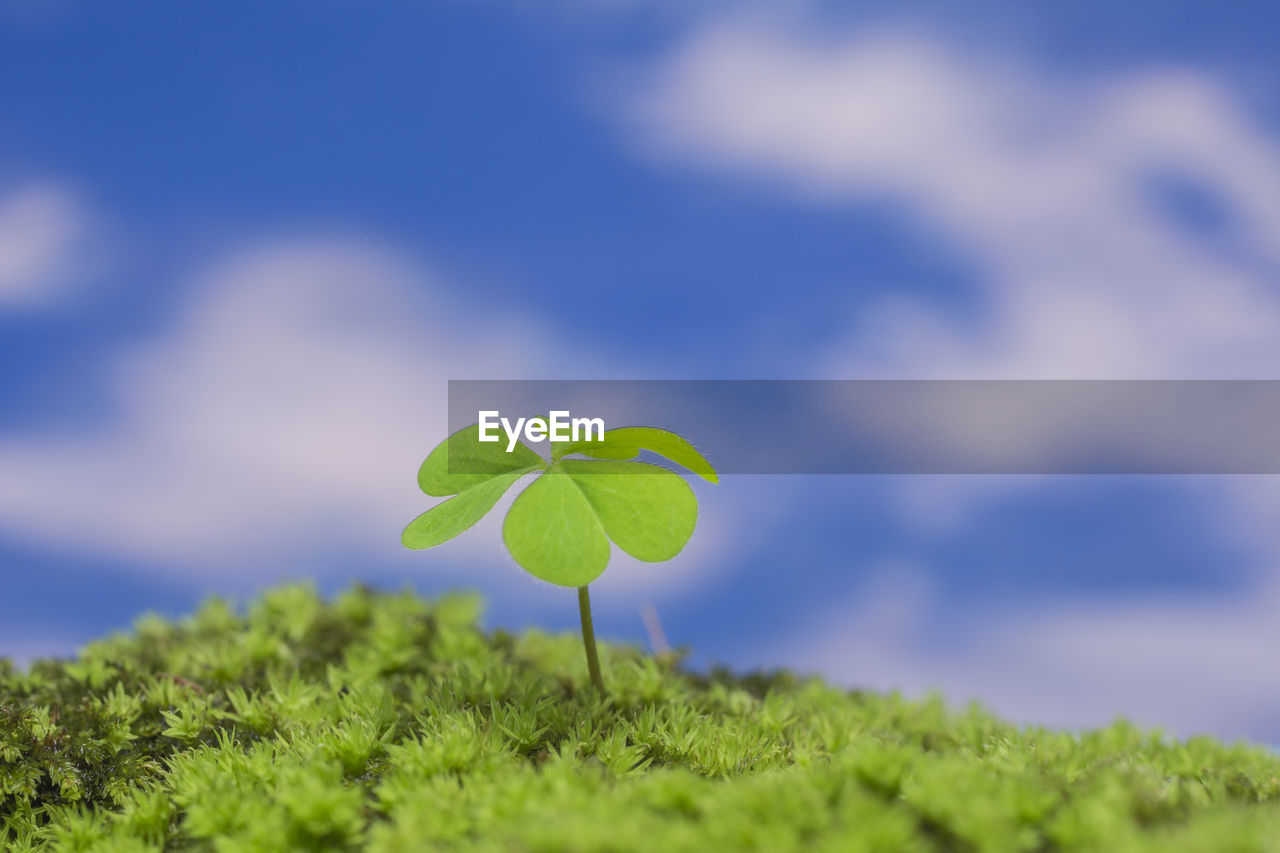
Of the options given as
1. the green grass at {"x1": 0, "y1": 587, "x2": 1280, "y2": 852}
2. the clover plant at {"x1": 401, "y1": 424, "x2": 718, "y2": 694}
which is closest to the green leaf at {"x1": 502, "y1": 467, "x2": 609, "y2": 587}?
the clover plant at {"x1": 401, "y1": 424, "x2": 718, "y2": 694}

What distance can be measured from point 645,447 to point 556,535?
461 millimetres

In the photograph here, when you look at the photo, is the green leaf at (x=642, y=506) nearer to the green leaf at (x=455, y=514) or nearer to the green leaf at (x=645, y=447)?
the green leaf at (x=645, y=447)

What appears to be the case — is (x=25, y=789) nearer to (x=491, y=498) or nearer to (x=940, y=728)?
(x=491, y=498)

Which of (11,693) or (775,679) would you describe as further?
(775,679)

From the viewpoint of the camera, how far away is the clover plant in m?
2.60

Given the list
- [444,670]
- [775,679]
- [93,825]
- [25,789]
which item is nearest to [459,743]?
[93,825]

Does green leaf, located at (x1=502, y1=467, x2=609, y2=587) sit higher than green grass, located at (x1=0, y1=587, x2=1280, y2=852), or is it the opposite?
green leaf, located at (x1=502, y1=467, x2=609, y2=587)

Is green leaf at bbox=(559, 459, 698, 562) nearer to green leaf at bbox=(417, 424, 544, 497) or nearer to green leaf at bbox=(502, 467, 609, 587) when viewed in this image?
green leaf at bbox=(502, 467, 609, 587)

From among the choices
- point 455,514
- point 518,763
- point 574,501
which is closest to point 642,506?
point 574,501

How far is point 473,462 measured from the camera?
9.85ft

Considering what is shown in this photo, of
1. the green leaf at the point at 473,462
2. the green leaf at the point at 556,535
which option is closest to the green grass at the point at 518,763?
the green leaf at the point at 556,535

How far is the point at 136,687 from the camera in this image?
362 centimetres

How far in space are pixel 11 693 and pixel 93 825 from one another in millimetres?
1460

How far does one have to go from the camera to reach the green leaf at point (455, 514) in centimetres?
277
